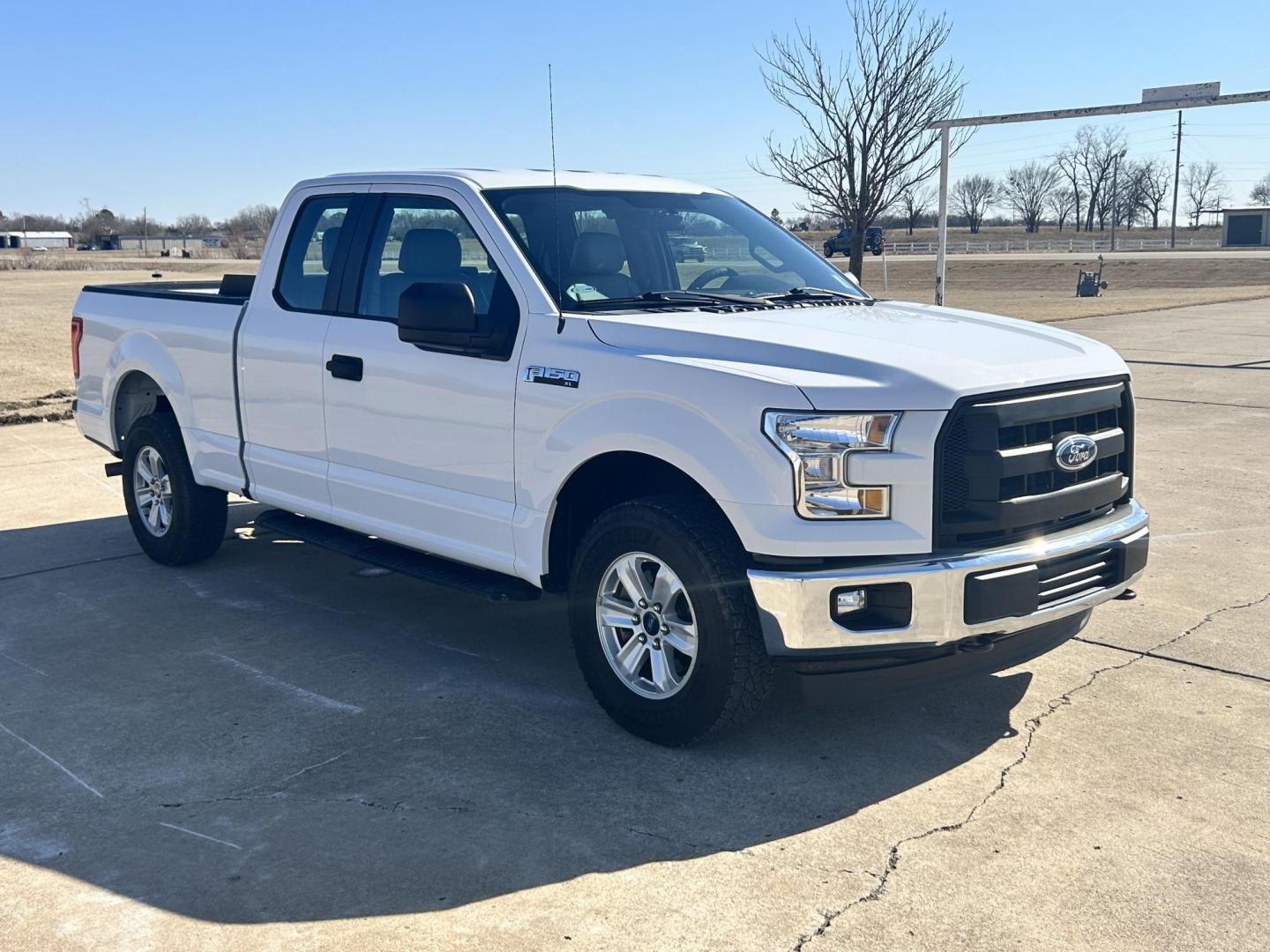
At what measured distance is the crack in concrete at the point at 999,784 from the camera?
Result: 11.1 ft

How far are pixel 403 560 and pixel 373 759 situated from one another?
122 centimetres

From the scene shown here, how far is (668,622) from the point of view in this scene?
4.42 meters

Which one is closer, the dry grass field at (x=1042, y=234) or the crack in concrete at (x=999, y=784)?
the crack in concrete at (x=999, y=784)

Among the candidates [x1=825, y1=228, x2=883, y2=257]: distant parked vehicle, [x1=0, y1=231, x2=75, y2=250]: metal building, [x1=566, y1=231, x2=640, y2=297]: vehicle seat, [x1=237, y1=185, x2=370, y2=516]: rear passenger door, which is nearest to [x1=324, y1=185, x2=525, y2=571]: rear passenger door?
[x1=237, y1=185, x2=370, y2=516]: rear passenger door

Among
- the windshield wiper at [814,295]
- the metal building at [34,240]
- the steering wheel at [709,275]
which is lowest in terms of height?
the windshield wiper at [814,295]

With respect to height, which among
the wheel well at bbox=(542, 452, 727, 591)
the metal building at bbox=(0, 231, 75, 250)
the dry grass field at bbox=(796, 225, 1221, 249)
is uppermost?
the metal building at bbox=(0, 231, 75, 250)

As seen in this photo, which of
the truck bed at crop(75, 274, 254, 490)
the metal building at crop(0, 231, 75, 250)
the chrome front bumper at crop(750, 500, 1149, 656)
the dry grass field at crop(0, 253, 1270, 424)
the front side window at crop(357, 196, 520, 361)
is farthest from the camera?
the metal building at crop(0, 231, 75, 250)

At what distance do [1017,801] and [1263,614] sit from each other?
2560 mm

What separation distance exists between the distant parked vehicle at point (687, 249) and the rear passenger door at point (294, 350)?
58.3 inches

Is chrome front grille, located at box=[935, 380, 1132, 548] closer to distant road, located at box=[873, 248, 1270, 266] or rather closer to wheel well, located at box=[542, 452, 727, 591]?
wheel well, located at box=[542, 452, 727, 591]

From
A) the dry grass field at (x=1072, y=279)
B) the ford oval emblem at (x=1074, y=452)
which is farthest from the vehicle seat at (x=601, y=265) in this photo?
the dry grass field at (x=1072, y=279)

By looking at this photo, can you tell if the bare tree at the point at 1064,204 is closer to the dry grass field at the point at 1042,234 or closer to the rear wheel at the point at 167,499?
the dry grass field at the point at 1042,234

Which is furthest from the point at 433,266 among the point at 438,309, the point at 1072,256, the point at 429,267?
the point at 1072,256

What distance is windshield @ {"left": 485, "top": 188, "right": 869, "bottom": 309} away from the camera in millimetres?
5082
